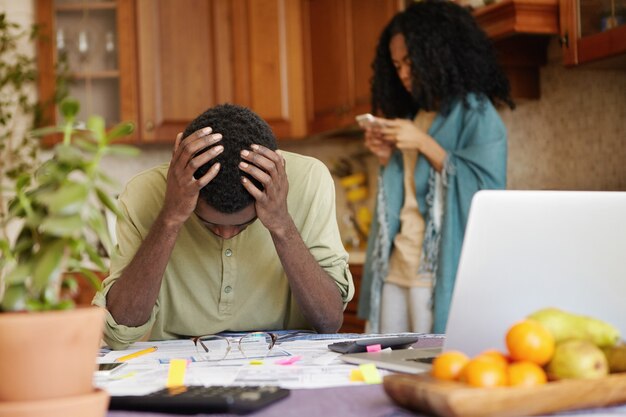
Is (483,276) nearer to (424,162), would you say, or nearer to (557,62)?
(424,162)

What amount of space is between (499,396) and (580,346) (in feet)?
0.48

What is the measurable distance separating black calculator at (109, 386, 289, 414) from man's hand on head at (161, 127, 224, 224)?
555 mm

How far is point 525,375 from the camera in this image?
2.93 ft

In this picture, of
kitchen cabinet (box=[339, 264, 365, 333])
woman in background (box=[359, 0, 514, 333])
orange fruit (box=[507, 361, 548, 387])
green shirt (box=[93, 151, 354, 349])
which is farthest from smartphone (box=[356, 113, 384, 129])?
orange fruit (box=[507, 361, 548, 387])

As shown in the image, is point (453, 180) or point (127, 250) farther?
point (453, 180)

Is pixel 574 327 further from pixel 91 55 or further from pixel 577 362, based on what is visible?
pixel 91 55

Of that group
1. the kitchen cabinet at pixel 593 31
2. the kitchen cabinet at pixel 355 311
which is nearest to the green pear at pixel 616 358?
the kitchen cabinet at pixel 593 31

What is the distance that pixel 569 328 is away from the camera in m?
0.98

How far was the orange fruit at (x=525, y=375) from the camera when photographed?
0.89m

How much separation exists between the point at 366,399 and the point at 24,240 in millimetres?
415

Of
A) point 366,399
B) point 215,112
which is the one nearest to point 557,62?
point 215,112

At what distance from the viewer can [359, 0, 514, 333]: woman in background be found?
8.45ft

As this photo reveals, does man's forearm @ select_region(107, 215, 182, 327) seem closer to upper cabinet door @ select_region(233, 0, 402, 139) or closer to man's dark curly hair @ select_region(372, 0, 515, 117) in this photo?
man's dark curly hair @ select_region(372, 0, 515, 117)

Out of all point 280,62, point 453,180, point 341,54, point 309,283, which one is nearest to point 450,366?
point 309,283
